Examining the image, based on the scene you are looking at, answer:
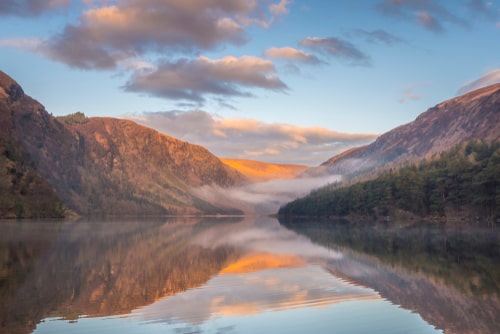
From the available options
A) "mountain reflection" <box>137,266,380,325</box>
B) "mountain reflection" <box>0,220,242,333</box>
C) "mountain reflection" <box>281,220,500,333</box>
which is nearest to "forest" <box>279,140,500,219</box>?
"mountain reflection" <box>281,220,500,333</box>

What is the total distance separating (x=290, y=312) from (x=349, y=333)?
406cm

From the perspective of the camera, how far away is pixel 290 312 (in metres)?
21.8

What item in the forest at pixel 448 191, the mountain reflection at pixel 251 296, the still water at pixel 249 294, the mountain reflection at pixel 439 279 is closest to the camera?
the still water at pixel 249 294

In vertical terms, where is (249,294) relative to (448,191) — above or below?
below

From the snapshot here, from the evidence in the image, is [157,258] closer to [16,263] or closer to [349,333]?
[16,263]

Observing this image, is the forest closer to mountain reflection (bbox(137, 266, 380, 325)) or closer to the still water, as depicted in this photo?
the still water

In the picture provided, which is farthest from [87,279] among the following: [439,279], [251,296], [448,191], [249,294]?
[448,191]

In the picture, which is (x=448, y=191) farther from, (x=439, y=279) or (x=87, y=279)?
(x=87, y=279)

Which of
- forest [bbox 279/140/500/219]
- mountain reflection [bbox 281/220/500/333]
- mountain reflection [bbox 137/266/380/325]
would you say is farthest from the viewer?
forest [bbox 279/140/500/219]

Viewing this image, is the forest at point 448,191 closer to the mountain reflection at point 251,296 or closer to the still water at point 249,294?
the still water at point 249,294

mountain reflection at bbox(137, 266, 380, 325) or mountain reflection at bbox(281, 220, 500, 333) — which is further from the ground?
mountain reflection at bbox(137, 266, 380, 325)

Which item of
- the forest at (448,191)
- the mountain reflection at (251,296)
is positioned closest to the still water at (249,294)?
the mountain reflection at (251,296)

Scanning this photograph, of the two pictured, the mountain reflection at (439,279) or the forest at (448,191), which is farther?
the forest at (448,191)

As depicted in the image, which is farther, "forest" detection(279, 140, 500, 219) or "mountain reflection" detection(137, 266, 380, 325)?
"forest" detection(279, 140, 500, 219)
